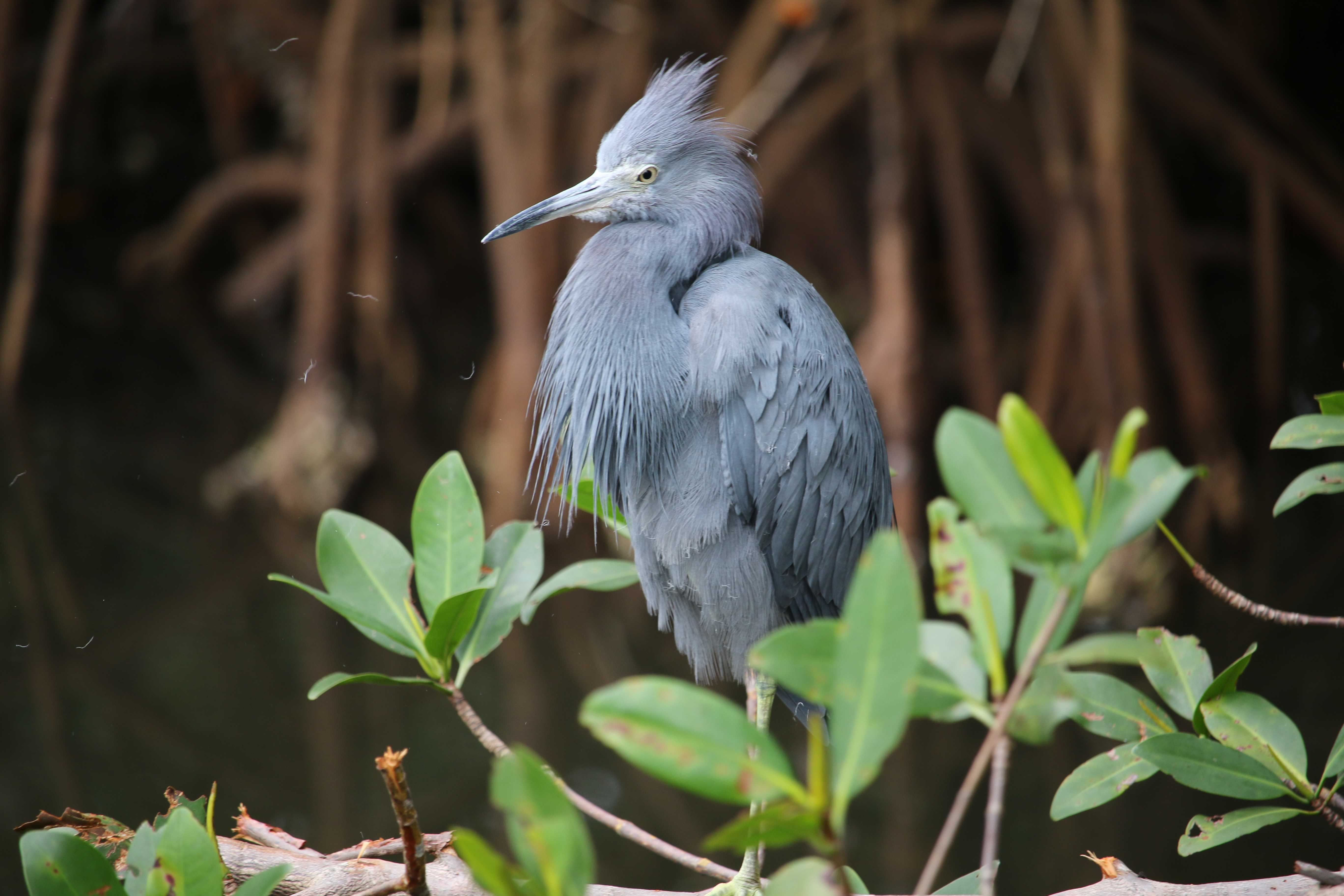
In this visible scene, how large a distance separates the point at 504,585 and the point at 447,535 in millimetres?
110

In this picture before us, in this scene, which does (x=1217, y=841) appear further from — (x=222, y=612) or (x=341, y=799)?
(x=222, y=612)

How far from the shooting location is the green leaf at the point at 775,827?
0.57 m

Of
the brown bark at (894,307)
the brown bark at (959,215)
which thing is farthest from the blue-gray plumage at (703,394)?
the brown bark at (959,215)

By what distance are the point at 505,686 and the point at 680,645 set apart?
190 cm

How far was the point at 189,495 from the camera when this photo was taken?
479 centimetres

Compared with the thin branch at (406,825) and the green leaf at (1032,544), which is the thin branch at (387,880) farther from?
the green leaf at (1032,544)

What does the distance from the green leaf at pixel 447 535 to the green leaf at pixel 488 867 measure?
0.38 m

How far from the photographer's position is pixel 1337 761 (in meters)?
1.01

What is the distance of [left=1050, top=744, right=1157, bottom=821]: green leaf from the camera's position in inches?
39.0

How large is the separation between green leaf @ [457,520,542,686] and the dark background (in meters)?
1.69

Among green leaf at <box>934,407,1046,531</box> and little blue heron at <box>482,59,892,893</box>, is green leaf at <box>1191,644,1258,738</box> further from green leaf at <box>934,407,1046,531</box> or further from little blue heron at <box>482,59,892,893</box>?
little blue heron at <box>482,59,892,893</box>

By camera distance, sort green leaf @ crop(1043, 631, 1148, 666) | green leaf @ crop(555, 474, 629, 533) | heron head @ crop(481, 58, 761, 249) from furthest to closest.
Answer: heron head @ crop(481, 58, 761, 249) < green leaf @ crop(555, 474, 629, 533) < green leaf @ crop(1043, 631, 1148, 666)

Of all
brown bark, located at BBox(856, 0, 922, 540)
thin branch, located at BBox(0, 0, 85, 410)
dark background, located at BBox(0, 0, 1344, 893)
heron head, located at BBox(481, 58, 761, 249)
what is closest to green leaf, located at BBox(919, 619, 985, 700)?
heron head, located at BBox(481, 58, 761, 249)

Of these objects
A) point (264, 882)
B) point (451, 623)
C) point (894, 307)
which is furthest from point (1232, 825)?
point (894, 307)
